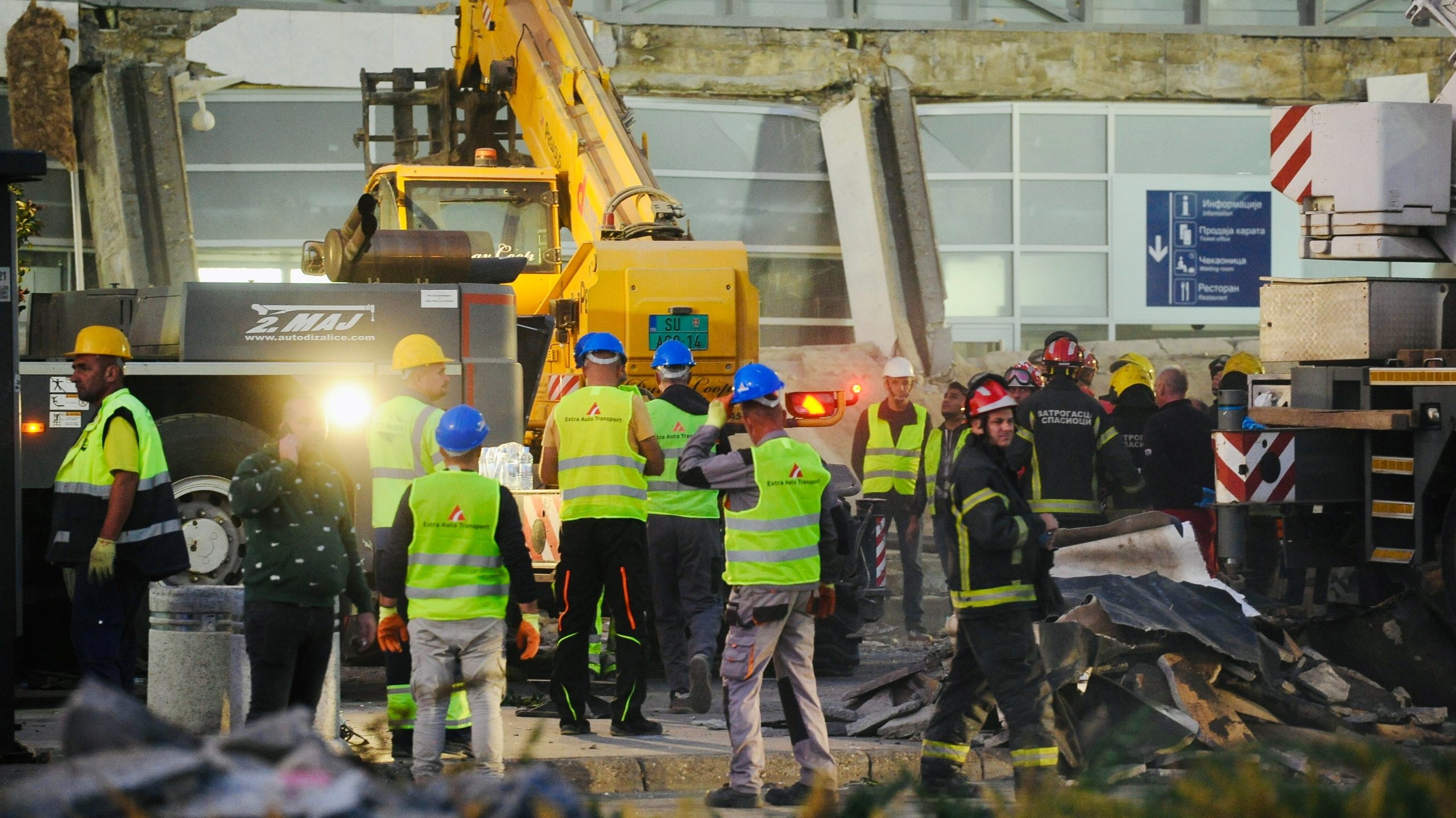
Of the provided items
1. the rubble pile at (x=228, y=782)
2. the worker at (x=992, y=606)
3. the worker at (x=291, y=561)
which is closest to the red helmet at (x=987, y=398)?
the worker at (x=992, y=606)

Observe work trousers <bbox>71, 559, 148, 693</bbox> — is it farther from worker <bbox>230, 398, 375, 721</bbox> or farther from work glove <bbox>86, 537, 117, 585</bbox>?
worker <bbox>230, 398, 375, 721</bbox>

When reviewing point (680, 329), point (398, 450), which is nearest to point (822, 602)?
point (398, 450)

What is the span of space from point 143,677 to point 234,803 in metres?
7.12

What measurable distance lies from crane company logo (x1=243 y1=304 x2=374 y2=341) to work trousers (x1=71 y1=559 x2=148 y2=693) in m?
2.00

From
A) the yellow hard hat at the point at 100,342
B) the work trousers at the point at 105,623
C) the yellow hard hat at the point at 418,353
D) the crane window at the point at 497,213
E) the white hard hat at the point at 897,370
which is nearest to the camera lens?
the work trousers at the point at 105,623

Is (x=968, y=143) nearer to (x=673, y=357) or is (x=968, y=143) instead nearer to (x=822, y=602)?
(x=673, y=357)

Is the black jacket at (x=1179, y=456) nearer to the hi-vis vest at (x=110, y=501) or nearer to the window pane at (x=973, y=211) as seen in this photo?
the hi-vis vest at (x=110, y=501)

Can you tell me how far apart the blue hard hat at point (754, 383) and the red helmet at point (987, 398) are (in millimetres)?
784

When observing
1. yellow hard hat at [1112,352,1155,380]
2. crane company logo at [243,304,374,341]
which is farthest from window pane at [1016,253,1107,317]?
crane company logo at [243,304,374,341]

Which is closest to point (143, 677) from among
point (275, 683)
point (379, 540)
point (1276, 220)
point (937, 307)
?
point (379, 540)

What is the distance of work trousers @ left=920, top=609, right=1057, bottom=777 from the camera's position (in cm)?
662

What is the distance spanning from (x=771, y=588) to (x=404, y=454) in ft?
6.69

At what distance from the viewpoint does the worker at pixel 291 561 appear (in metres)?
6.60

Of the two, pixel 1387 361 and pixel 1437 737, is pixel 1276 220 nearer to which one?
pixel 1387 361
